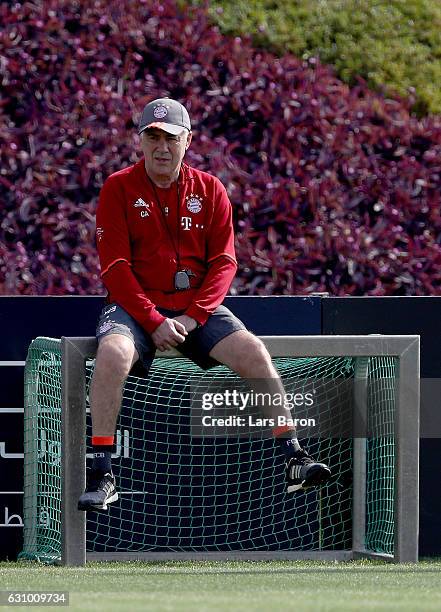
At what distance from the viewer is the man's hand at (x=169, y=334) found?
21.4 feet

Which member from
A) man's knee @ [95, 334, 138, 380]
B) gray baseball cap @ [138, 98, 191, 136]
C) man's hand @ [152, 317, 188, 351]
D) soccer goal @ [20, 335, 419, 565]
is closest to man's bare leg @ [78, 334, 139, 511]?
man's knee @ [95, 334, 138, 380]

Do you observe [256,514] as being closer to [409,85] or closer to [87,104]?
[87,104]

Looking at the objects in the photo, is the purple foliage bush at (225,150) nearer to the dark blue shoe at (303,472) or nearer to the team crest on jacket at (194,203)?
the team crest on jacket at (194,203)

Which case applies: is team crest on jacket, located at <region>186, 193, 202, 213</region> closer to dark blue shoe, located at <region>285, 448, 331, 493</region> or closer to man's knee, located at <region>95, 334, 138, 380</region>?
man's knee, located at <region>95, 334, 138, 380</region>

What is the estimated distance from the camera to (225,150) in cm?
983

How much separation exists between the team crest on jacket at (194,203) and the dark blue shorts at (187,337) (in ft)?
1.48

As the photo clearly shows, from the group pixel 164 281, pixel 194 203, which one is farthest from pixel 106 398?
pixel 194 203

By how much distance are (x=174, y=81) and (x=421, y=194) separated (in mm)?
1781

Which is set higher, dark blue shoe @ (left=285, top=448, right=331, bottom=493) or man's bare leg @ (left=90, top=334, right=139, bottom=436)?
man's bare leg @ (left=90, top=334, right=139, bottom=436)

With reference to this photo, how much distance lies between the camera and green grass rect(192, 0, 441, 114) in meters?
10.8

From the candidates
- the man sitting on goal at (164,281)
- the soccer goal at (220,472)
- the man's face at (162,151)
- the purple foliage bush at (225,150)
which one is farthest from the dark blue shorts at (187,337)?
the purple foliage bush at (225,150)

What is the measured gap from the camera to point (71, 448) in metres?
6.61

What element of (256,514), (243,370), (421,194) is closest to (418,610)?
(243,370)

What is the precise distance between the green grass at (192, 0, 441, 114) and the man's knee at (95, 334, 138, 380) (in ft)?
15.7
